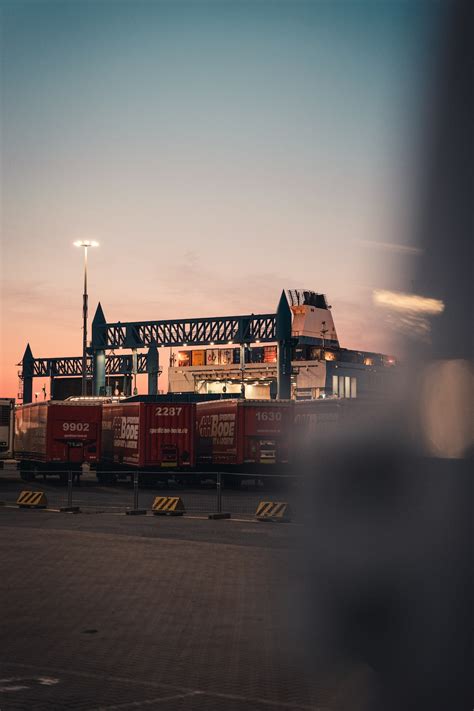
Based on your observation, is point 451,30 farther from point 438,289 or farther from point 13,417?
point 13,417

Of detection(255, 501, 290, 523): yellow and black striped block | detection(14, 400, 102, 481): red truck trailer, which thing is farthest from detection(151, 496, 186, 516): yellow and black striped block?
detection(14, 400, 102, 481): red truck trailer

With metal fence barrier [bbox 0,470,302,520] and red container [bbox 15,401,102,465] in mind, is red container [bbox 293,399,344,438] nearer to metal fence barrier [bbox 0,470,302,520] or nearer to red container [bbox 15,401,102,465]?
metal fence barrier [bbox 0,470,302,520]

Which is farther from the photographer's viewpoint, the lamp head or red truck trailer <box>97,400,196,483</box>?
the lamp head

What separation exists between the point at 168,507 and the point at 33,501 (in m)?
4.84

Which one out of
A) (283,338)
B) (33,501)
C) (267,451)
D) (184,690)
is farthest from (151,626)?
(283,338)

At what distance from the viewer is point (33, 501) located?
29.7 m

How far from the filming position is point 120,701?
8352mm

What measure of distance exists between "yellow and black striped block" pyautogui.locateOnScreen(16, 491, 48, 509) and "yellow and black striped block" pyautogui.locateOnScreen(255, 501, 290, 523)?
24.0 ft

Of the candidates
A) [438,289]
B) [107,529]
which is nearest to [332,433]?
[438,289]

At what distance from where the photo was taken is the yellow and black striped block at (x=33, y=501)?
2948cm

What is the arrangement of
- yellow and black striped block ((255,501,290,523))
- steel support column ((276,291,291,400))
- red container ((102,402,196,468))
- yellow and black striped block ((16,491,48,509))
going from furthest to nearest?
1. steel support column ((276,291,291,400))
2. red container ((102,402,196,468))
3. yellow and black striped block ((16,491,48,509))
4. yellow and black striped block ((255,501,290,523))

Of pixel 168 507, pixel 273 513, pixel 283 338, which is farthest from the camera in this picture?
pixel 283 338

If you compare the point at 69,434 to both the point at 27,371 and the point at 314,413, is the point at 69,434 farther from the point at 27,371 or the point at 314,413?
→ the point at 27,371

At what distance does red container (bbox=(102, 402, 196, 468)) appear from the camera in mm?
40188
